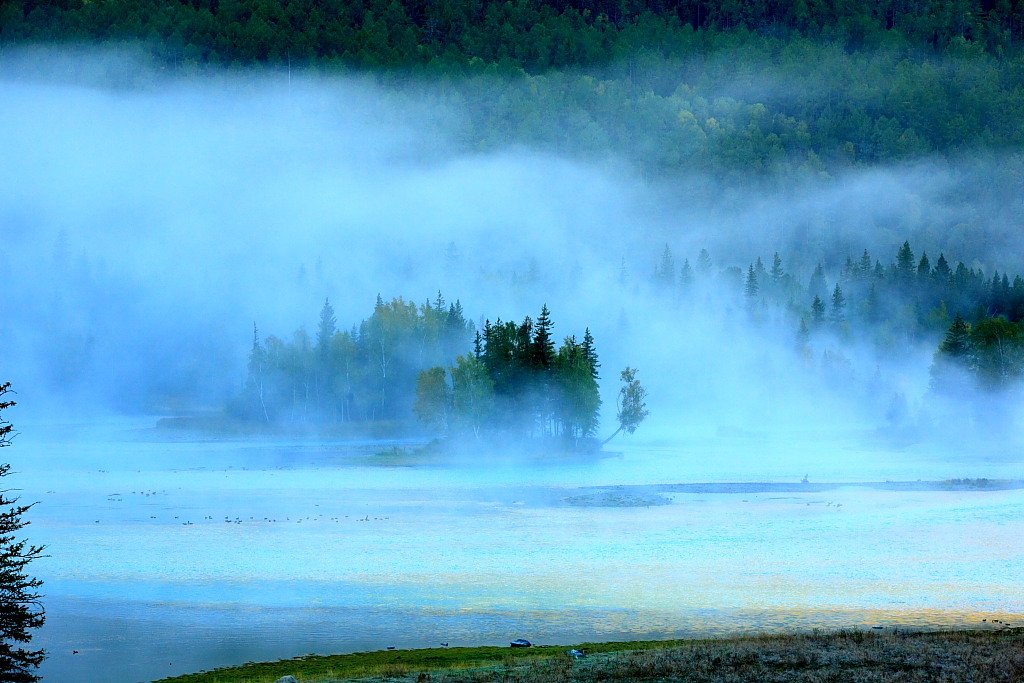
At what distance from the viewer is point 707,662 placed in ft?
112

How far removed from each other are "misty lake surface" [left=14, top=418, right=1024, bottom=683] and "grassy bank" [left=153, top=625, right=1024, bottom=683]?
99.5 inches

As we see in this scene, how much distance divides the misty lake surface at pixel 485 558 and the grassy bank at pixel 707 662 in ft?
8.29

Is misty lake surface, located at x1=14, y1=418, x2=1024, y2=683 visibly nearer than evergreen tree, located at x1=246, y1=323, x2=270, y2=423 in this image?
Yes

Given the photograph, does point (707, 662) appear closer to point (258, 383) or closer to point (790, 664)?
point (790, 664)

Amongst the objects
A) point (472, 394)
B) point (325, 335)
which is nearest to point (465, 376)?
point (472, 394)

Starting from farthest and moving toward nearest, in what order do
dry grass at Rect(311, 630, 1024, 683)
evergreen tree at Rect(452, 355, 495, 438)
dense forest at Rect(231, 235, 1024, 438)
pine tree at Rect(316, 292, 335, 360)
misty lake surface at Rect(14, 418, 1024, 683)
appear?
1. pine tree at Rect(316, 292, 335, 360)
2. dense forest at Rect(231, 235, 1024, 438)
3. evergreen tree at Rect(452, 355, 495, 438)
4. misty lake surface at Rect(14, 418, 1024, 683)
5. dry grass at Rect(311, 630, 1024, 683)

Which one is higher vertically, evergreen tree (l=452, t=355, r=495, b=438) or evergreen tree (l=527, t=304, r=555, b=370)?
evergreen tree (l=527, t=304, r=555, b=370)

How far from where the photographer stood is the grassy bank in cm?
3266

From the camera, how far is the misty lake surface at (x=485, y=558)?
139ft

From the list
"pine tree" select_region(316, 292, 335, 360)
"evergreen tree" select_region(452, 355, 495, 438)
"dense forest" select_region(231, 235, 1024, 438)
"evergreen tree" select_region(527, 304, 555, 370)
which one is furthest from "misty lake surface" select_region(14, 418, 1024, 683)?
"pine tree" select_region(316, 292, 335, 360)

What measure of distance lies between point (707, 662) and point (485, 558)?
2547cm

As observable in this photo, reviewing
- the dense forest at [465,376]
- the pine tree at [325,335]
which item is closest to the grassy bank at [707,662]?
the dense forest at [465,376]

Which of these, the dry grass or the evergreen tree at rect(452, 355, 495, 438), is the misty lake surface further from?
the evergreen tree at rect(452, 355, 495, 438)

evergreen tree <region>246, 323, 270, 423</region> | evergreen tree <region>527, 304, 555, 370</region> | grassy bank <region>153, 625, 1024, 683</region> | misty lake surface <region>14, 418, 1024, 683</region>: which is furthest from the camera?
evergreen tree <region>246, 323, 270, 423</region>
